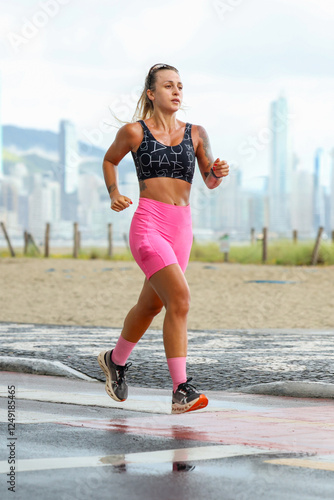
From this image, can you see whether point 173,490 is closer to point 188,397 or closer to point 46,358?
point 188,397

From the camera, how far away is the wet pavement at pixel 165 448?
13.5 feet

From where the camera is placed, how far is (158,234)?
615 cm

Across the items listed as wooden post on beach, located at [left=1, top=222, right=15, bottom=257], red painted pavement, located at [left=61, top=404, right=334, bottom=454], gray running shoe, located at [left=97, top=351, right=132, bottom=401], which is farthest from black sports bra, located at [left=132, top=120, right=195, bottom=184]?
wooden post on beach, located at [left=1, top=222, right=15, bottom=257]

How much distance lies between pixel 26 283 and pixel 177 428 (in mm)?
19884

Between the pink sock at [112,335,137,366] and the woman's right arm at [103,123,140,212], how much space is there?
985mm

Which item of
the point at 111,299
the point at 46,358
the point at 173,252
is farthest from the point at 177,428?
the point at 111,299

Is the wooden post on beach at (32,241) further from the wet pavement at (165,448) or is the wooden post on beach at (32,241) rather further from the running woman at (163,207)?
the running woman at (163,207)

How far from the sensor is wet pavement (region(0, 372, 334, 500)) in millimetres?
4125

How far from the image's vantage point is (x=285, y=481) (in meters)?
4.28

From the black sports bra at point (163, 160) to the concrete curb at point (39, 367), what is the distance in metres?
2.76

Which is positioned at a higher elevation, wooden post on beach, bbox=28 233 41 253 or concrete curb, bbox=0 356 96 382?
concrete curb, bbox=0 356 96 382

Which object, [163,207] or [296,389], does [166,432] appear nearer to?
[163,207]

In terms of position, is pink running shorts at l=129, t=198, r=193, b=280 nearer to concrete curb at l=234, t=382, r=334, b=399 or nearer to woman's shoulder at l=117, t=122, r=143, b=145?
woman's shoulder at l=117, t=122, r=143, b=145

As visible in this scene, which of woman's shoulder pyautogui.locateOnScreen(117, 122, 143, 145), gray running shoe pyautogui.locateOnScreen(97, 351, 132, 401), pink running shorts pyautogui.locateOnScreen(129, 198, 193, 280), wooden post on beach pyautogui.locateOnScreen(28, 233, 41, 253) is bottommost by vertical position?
wooden post on beach pyautogui.locateOnScreen(28, 233, 41, 253)
